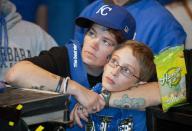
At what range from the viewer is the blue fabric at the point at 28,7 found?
2.13 meters

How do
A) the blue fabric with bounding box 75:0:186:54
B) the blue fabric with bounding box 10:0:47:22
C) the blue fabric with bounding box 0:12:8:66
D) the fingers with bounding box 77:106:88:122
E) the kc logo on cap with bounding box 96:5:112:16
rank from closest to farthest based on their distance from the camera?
the fingers with bounding box 77:106:88:122 → the kc logo on cap with bounding box 96:5:112:16 → the blue fabric with bounding box 75:0:186:54 → the blue fabric with bounding box 0:12:8:66 → the blue fabric with bounding box 10:0:47:22

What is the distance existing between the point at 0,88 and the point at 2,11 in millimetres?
1105

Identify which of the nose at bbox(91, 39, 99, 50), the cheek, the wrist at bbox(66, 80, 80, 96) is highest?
the nose at bbox(91, 39, 99, 50)

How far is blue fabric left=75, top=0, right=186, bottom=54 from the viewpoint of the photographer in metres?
1.45

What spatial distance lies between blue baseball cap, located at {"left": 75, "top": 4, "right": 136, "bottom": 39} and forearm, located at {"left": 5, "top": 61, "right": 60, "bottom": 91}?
0.24 m

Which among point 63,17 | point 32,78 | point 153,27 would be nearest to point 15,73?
point 32,78

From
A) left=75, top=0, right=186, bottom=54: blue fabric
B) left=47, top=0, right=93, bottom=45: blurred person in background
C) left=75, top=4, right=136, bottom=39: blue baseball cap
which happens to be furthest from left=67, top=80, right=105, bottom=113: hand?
left=47, top=0, right=93, bottom=45: blurred person in background

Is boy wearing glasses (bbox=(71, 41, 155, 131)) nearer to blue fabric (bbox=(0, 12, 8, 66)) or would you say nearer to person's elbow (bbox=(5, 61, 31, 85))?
person's elbow (bbox=(5, 61, 31, 85))

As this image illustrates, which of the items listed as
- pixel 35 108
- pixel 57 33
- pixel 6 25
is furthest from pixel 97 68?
pixel 57 33

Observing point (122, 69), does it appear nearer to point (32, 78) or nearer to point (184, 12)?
point (32, 78)

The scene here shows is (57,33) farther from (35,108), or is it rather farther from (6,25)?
(35,108)

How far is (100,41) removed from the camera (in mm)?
1245

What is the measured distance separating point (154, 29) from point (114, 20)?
0.31m

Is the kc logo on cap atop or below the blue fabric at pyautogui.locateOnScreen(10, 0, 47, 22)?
below
